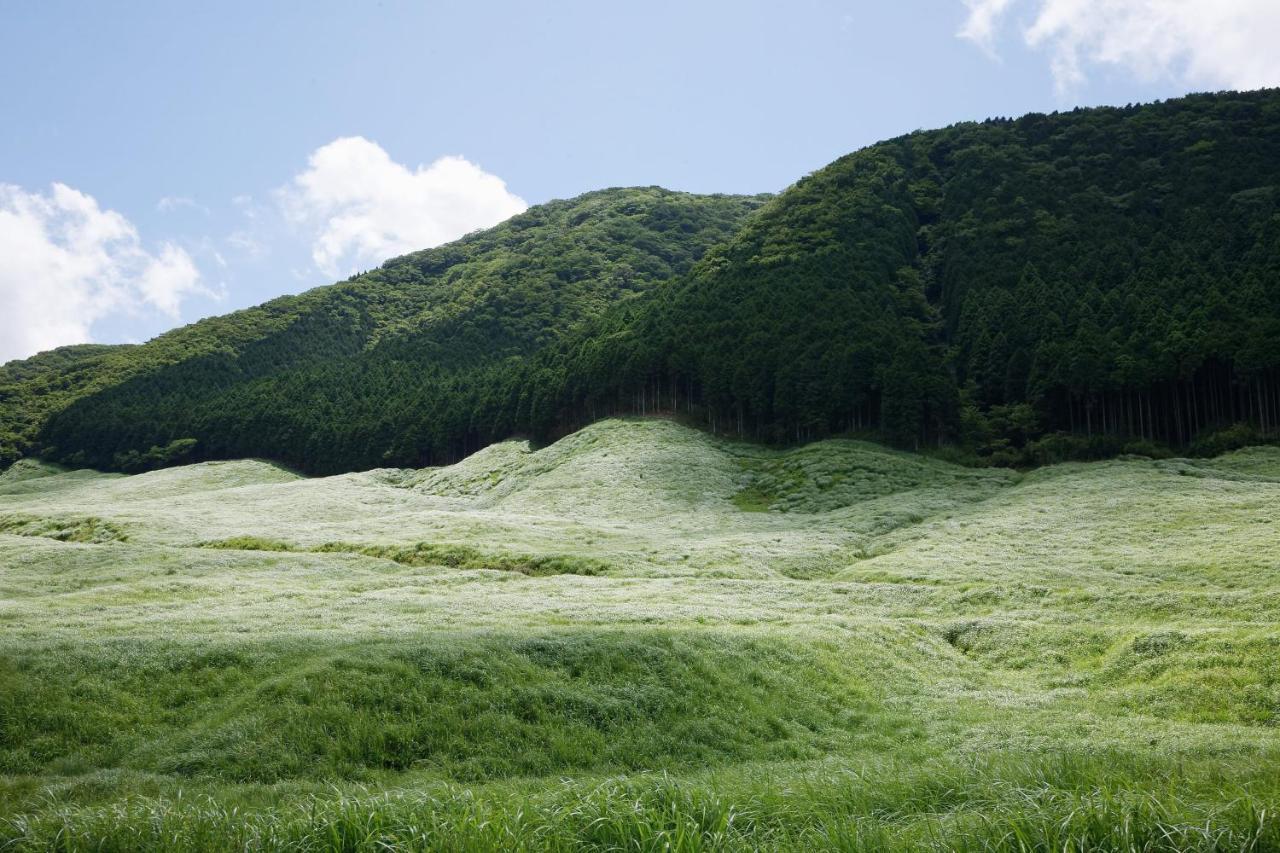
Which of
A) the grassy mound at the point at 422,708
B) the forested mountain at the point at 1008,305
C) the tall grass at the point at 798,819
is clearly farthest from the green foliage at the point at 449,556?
the forested mountain at the point at 1008,305

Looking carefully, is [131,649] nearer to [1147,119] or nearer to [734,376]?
[734,376]

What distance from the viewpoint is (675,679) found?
80.0 ft

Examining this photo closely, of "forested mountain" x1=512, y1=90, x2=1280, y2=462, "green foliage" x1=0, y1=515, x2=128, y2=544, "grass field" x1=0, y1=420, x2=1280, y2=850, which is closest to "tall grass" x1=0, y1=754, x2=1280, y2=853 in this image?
"grass field" x1=0, y1=420, x2=1280, y2=850

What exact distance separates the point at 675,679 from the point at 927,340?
4411 inches

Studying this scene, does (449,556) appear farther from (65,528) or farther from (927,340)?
(927,340)

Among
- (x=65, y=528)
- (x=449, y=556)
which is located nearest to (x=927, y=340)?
(x=449, y=556)

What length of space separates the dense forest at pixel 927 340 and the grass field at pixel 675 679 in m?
17.9

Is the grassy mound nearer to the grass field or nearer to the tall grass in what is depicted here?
the grass field

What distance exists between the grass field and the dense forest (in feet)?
58.6

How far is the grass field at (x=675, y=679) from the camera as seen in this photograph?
10695 mm

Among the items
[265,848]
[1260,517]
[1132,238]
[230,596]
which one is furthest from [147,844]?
[1132,238]

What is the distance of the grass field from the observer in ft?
35.1

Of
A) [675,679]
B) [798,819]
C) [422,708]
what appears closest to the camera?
[798,819]

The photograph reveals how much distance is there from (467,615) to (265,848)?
2663 cm
